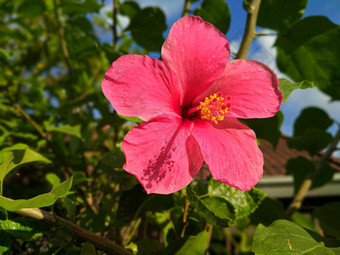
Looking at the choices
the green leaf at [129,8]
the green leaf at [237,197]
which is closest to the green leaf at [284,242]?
the green leaf at [237,197]

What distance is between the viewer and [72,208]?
34.5 inches

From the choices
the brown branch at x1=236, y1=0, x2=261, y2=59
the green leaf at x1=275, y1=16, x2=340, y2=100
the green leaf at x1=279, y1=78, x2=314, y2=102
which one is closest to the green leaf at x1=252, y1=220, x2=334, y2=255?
the green leaf at x1=279, y1=78, x2=314, y2=102

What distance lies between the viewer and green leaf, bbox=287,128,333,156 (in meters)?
1.45

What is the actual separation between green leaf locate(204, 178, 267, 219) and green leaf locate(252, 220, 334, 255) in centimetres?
13

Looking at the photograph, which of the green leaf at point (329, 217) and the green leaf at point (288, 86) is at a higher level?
the green leaf at point (288, 86)

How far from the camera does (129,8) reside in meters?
1.75

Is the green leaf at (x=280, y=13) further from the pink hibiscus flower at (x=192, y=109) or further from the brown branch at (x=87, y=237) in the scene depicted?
the brown branch at (x=87, y=237)

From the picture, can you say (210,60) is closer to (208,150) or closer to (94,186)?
(208,150)

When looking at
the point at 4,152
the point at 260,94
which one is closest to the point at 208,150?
the point at 260,94

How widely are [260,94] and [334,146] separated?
1007 mm

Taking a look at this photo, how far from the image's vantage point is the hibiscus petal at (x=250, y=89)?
2.42ft

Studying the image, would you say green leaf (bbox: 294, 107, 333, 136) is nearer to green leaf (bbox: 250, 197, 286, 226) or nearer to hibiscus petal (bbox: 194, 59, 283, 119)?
green leaf (bbox: 250, 197, 286, 226)

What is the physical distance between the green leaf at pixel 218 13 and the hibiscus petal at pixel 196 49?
32 centimetres

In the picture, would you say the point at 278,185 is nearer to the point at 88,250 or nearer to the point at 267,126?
the point at 267,126
